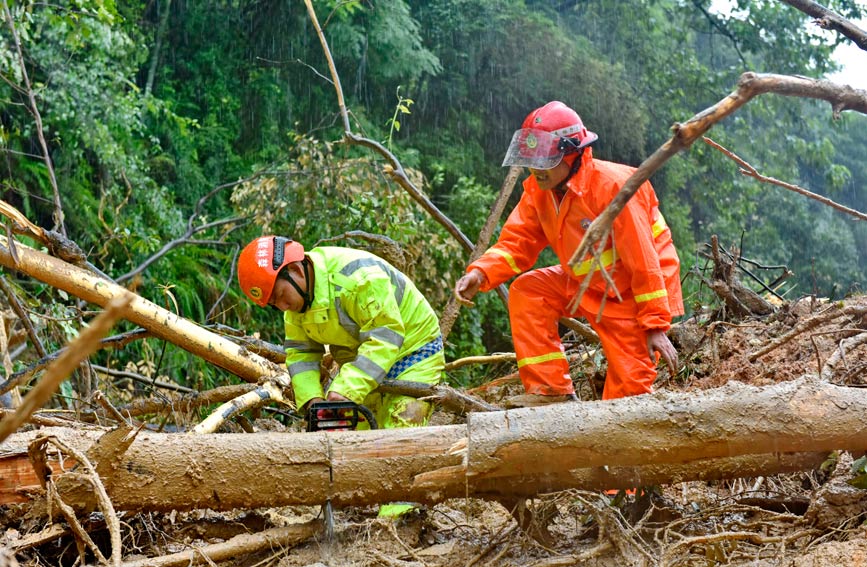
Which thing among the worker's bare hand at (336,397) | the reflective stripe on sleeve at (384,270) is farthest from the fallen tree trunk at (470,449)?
the reflective stripe on sleeve at (384,270)

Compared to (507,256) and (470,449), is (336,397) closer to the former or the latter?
(470,449)

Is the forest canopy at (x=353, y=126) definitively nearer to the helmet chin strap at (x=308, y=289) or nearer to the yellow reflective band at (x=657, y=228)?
the helmet chin strap at (x=308, y=289)

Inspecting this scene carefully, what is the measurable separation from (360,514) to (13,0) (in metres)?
6.44

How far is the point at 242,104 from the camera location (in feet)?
43.3

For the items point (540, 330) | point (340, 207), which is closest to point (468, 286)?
point (540, 330)

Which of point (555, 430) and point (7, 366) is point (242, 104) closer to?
point (7, 366)

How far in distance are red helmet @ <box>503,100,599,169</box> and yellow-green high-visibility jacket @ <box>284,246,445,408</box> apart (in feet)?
2.81

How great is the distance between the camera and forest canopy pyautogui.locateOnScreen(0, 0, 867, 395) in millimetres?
8180

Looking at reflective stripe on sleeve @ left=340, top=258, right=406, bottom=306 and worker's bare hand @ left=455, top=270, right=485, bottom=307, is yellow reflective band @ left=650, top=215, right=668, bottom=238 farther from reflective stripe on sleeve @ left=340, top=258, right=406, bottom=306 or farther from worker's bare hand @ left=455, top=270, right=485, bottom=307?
reflective stripe on sleeve @ left=340, top=258, right=406, bottom=306

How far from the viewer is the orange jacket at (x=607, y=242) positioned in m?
4.04

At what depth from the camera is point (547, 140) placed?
165 inches

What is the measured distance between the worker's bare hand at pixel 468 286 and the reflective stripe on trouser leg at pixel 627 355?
65cm

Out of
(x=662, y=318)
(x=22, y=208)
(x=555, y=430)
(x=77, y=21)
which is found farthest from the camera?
(x=22, y=208)

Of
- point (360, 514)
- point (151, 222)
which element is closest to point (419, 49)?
point (151, 222)
